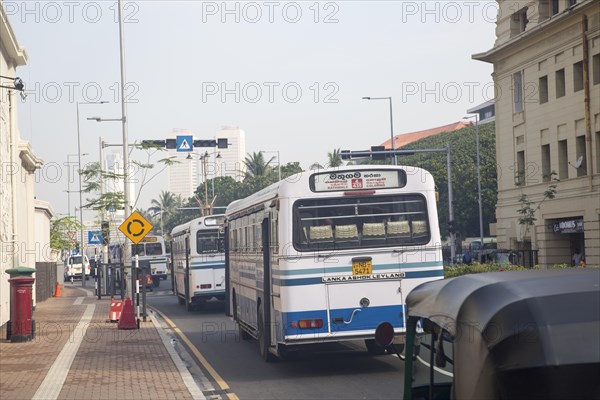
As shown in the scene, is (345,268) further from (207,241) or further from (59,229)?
(59,229)

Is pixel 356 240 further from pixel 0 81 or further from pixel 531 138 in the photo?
pixel 531 138

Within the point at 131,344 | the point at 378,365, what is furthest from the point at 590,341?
the point at 131,344

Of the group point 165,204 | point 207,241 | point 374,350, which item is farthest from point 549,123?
point 165,204

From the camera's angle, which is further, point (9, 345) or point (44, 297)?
point (44, 297)

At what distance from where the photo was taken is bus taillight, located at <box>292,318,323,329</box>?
13.8 metres

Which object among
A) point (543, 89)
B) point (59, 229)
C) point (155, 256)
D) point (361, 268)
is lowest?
point (155, 256)

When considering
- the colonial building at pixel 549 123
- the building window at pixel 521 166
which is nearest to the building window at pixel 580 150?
the colonial building at pixel 549 123

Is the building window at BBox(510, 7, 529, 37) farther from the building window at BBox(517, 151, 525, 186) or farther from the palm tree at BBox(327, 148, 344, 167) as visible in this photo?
the palm tree at BBox(327, 148, 344, 167)

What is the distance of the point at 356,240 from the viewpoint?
14.3 metres

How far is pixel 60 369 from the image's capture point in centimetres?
1566

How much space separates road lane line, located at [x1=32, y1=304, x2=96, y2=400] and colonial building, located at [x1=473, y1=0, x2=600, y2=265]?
2684 centimetres

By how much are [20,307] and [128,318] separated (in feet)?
12.6

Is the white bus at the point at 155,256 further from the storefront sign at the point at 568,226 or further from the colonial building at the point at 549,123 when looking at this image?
the storefront sign at the point at 568,226

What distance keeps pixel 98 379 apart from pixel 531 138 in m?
37.7
